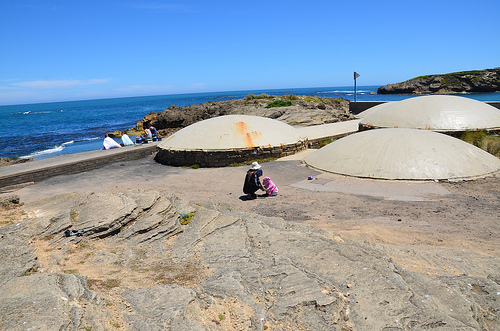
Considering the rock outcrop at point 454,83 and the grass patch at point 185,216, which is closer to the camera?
the grass patch at point 185,216

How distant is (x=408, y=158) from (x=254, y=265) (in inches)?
325

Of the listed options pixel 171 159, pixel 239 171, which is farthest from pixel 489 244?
pixel 171 159

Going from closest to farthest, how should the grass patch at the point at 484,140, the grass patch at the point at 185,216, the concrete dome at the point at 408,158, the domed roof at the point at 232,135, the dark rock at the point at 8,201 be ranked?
the grass patch at the point at 185,216, the dark rock at the point at 8,201, the concrete dome at the point at 408,158, the grass patch at the point at 484,140, the domed roof at the point at 232,135

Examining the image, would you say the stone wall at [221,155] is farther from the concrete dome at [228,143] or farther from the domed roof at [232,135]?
the domed roof at [232,135]

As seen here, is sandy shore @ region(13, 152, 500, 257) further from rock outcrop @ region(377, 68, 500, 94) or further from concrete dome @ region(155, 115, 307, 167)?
rock outcrop @ region(377, 68, 500, 94)

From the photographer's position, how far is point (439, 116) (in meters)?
16.2

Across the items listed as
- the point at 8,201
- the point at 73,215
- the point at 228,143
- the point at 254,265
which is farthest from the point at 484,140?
the point at 8,201

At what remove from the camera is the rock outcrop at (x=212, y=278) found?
11.3ft

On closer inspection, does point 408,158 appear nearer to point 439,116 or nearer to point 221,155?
point 439,116

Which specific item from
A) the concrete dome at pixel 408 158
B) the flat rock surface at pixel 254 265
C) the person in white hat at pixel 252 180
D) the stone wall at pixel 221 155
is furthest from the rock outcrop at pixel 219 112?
the flat rock surface at pixel 254 265

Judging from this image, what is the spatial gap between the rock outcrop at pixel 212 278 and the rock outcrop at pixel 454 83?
299ft

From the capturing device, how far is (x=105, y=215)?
20.3 ft

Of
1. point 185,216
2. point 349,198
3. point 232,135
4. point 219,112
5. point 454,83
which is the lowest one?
point 349,198

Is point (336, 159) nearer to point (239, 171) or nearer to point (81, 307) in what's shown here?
point (239, 171)
